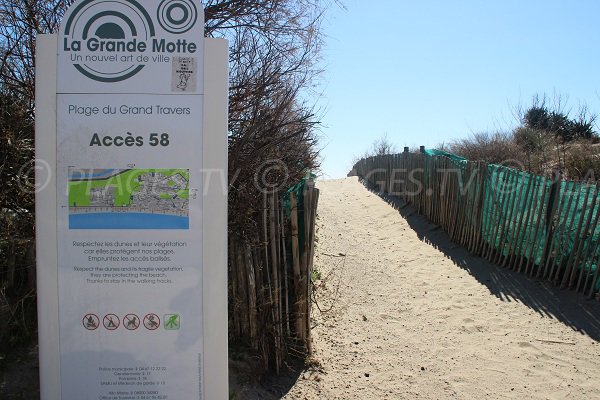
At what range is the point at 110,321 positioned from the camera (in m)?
3.01

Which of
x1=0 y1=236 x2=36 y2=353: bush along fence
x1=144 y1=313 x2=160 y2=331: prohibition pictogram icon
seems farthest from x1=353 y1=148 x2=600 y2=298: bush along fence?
x1=0 y1=236 x2=36 y2=353: bush along fence

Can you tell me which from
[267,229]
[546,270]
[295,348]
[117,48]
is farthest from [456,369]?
[117,48]

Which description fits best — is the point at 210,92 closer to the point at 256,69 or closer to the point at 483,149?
the point at 256,69

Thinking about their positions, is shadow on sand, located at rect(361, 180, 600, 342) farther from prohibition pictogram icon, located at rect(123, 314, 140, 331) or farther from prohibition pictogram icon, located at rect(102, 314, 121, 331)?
prohibition pictogram icon, located at rect(102, 314, 121, 331)

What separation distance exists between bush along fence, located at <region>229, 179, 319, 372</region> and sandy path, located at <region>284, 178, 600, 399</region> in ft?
1.35

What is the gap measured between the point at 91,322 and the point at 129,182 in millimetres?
851

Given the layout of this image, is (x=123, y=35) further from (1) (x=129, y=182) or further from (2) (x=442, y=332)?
(2) (x=442, y=332)

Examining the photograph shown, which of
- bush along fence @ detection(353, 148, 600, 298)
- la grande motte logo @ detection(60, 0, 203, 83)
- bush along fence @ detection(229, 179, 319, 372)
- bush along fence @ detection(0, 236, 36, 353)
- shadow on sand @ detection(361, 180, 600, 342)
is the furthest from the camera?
bush along fence @ detection(353, 148, 600, 298)

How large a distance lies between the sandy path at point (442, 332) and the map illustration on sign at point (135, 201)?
7.62 ft

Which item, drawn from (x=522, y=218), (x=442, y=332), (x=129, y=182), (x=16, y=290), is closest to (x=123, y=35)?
(x=129, y=182)

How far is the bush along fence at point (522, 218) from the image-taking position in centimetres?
698

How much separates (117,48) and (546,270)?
685 centimetres

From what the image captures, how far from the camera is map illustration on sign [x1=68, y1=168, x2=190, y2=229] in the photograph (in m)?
2.98

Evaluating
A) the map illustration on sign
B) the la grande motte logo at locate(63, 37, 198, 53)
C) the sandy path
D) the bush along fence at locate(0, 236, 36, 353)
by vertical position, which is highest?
the la grande motte logo at locate(63, 37, 198, 53)
